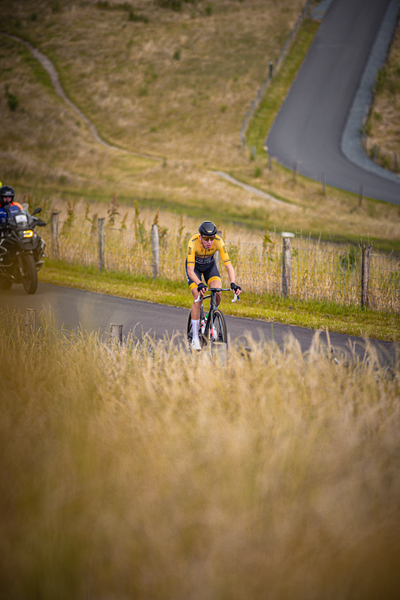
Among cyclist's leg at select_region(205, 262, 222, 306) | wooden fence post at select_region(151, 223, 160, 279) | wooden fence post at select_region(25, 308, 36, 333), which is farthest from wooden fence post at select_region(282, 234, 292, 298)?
wooden fence post at select_region(25, 308, 36, 333)

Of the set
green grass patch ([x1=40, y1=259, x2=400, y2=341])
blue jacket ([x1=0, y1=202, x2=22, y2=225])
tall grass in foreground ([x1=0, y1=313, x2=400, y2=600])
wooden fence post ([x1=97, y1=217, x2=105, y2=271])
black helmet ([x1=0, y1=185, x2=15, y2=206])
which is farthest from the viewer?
wooden fence post ([x1=97, y1=217, x2=105, y2=271])

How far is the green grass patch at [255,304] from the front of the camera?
438 inches

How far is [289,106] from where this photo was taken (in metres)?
53.6

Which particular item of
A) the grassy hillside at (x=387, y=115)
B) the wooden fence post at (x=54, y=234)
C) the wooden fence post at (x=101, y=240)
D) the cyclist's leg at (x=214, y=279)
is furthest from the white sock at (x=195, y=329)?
the grassy hillside at (x=387, y=115)

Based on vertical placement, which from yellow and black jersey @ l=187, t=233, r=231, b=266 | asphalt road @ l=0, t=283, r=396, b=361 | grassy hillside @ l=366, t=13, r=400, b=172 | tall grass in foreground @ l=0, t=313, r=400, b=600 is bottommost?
tall grass in foreground @ l=0, t=313, r=400, b=600

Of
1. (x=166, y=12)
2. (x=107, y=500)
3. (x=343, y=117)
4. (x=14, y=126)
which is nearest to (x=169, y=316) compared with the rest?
(x=107, y=500)

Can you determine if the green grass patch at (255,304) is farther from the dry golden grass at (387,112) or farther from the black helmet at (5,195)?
the dry golden grass at (387,112)

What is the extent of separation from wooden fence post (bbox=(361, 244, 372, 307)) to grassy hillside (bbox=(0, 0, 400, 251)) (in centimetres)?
988

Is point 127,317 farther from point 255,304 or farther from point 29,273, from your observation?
point 255,304

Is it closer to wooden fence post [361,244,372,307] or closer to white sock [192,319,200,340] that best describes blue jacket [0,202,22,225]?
white sock [192,319,200,340]

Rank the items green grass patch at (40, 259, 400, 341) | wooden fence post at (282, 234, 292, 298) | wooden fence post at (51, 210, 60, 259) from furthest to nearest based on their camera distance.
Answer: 1. wooden fence post at (51, 210, 60, 259)
2. wooden fence post at (282, 234, 292, 298)
3. green grass patch at (40, 259, 400, 341)

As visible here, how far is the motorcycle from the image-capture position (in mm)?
12562

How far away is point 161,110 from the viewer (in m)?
59.9

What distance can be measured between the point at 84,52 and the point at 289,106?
36864mm
